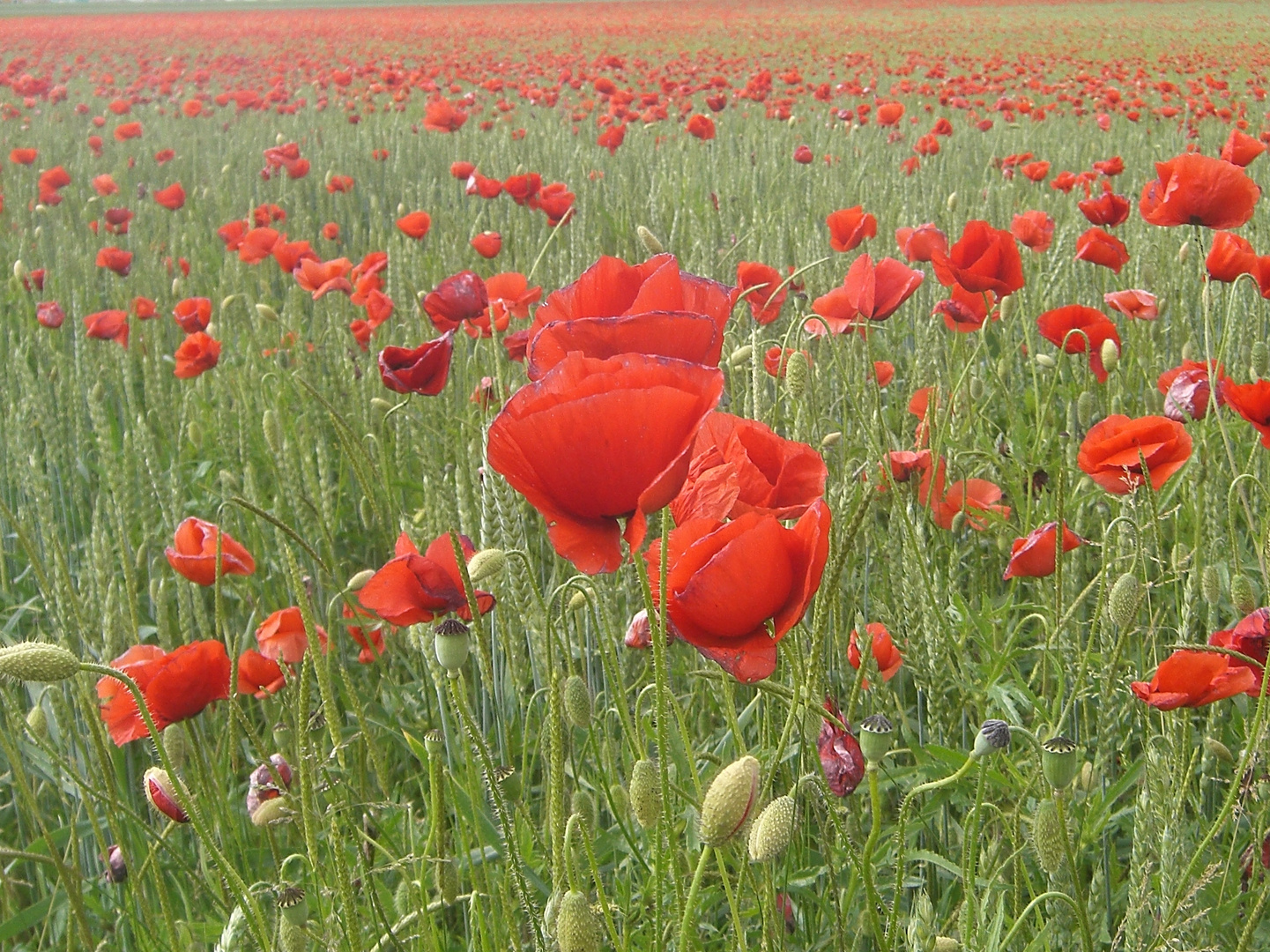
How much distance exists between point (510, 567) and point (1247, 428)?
161 centimetres

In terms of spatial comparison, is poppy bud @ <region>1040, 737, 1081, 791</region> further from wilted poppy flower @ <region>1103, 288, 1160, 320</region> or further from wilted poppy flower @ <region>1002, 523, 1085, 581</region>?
wilted poppy flower @ <region>1103, 288, 1160, 320</region>

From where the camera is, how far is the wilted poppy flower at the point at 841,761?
915 millimetres

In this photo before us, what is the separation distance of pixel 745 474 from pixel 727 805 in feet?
0.74

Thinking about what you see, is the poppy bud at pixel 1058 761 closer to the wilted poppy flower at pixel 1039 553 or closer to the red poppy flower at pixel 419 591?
the wilted poppy flower at pixel 1039 553

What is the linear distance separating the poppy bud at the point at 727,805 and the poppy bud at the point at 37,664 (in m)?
0.42

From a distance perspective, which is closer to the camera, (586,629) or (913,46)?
(586,629)

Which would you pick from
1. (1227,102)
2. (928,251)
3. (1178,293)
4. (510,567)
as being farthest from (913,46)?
(510,567)

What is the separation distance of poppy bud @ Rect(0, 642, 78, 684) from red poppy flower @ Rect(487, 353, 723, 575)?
33cm

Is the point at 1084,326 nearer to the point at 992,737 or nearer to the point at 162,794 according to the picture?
the point at 992,737

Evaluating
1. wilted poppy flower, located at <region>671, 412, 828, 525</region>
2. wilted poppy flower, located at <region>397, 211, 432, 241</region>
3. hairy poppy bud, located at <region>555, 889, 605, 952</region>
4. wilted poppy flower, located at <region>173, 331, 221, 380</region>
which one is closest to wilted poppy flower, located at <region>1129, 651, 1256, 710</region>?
wilted poppy flower, located at <region>671, 412, 828, 525</region>

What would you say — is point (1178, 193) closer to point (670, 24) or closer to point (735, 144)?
point (735, 144)

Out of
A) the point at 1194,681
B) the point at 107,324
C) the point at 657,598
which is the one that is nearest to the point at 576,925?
the point at 657,598

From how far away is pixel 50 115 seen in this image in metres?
8.74

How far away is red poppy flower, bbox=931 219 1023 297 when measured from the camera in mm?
1749
